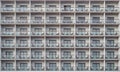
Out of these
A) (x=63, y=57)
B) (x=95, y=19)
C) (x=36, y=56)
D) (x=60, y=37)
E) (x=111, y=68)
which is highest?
(x=95, y=19)

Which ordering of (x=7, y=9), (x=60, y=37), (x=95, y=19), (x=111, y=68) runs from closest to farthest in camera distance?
(x=111, y=68)
(x=60, y=37)
(x=7, y=9)
(x=95, y=19)

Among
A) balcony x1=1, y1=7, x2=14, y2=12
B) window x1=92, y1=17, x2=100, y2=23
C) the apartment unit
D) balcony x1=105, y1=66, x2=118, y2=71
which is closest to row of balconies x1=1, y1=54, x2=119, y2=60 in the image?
the apartment unit

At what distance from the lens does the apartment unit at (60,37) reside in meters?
36.8

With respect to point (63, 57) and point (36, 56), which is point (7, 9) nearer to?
point (36, 56)

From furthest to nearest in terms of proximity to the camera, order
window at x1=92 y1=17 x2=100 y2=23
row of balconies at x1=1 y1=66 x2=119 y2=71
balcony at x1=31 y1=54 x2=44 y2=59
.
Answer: window at x1=92 y1=17 x2=100 y2=23 → balcony at x1=31 y1=54 x2=44 y2=59 → row of balconies at x1=1 y1=66 x2=119 y2=71

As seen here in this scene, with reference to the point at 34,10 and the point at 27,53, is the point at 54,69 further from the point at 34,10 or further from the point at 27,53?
the point at 34,10

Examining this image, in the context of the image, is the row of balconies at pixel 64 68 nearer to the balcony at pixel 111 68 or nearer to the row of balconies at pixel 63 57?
the balcony at pixel 111 68

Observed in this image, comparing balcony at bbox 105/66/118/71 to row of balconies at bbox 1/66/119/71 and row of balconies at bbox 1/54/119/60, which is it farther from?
row of balconies at bbox 1/54/119/60

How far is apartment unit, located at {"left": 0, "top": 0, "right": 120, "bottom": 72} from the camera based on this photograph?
121ft

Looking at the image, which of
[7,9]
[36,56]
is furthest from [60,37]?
[7,9]

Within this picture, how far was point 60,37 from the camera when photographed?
37094mm

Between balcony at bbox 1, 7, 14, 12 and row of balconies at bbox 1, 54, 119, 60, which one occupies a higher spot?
balcony at bbox 1, 7, 14, 12

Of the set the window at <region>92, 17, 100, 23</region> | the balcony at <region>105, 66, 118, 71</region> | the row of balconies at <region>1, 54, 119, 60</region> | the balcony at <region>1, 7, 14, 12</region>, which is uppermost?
the balcony at <region>1, 7, 14, 12</region>

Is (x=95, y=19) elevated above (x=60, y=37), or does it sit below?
above
